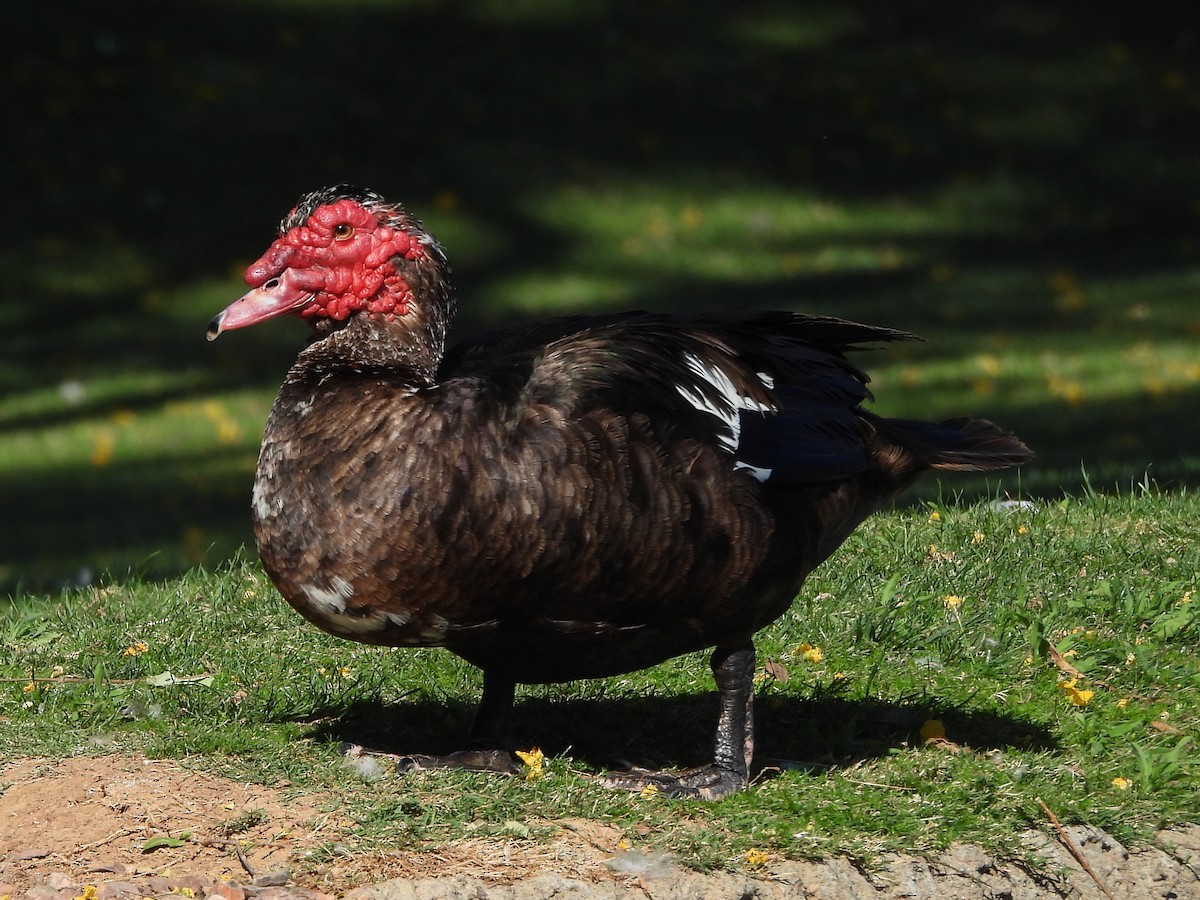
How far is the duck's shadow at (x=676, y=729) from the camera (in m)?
4.93

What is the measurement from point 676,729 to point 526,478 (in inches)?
53.4

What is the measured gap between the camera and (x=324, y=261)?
14.1 feet

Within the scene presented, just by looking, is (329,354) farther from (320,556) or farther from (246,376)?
(246,376)

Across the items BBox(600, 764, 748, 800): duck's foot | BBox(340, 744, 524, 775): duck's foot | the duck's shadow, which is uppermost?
BBox(340, 744, 524, 775): duck's foot

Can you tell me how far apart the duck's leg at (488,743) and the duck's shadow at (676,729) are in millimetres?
153

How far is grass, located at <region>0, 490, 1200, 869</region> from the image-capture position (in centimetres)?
441

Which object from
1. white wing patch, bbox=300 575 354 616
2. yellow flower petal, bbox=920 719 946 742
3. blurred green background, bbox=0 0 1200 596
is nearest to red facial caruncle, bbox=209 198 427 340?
white wing patch, bbox=300 575 354 616

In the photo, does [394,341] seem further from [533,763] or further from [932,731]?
[932,731]

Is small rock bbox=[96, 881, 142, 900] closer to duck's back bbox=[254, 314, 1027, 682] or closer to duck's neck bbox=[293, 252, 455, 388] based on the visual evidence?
duck's back bbox=[254, 314, 1027, 682]

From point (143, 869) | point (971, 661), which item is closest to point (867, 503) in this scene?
point (971, 661)

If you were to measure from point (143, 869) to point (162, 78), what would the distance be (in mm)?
11112

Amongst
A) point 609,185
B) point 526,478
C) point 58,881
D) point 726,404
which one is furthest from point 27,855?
point 609,185

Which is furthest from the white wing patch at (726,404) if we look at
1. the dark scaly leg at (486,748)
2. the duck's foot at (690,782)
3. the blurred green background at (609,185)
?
the blurred green background at (609,185)

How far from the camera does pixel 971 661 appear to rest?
5.49m
